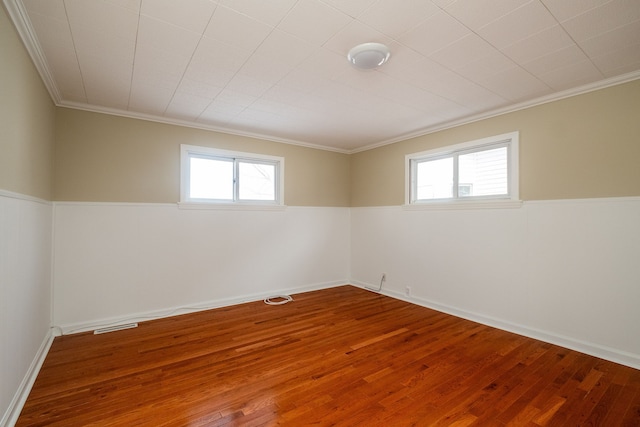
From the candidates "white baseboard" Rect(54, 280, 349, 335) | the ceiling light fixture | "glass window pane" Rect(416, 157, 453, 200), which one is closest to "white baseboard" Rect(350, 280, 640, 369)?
"glass window pane" Rect(416, 157, 453, 200)

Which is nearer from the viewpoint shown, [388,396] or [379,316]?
[388,396]

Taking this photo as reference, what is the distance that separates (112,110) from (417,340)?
13.9 ft

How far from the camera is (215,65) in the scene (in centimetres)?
234

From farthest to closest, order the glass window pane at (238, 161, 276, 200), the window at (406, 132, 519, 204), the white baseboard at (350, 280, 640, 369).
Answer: the glass window pane at (238, 161, 276, 200) < the window at (406, 132, 519, 204) < the white baseboard at (350, 280, 640, 369)

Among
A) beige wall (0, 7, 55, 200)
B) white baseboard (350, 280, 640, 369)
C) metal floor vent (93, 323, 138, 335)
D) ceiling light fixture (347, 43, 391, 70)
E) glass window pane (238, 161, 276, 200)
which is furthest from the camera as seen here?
glass window pane (238, 161, 276, 200)

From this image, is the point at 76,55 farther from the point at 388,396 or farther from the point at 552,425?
the point at 552,425

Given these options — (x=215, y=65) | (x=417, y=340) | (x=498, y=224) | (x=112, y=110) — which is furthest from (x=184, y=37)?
(x=498, y=224)

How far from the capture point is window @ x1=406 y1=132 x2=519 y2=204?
10.8ft

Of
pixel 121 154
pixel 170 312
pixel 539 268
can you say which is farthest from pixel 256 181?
pixel 539 268

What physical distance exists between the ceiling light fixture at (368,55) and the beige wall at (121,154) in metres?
2.51

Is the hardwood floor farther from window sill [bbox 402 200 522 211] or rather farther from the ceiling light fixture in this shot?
the ceiling light fixture

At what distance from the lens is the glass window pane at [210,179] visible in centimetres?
393

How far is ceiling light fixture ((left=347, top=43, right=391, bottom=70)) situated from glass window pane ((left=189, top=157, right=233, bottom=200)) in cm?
263

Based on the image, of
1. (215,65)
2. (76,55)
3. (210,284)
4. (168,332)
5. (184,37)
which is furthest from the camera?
(210,284)
